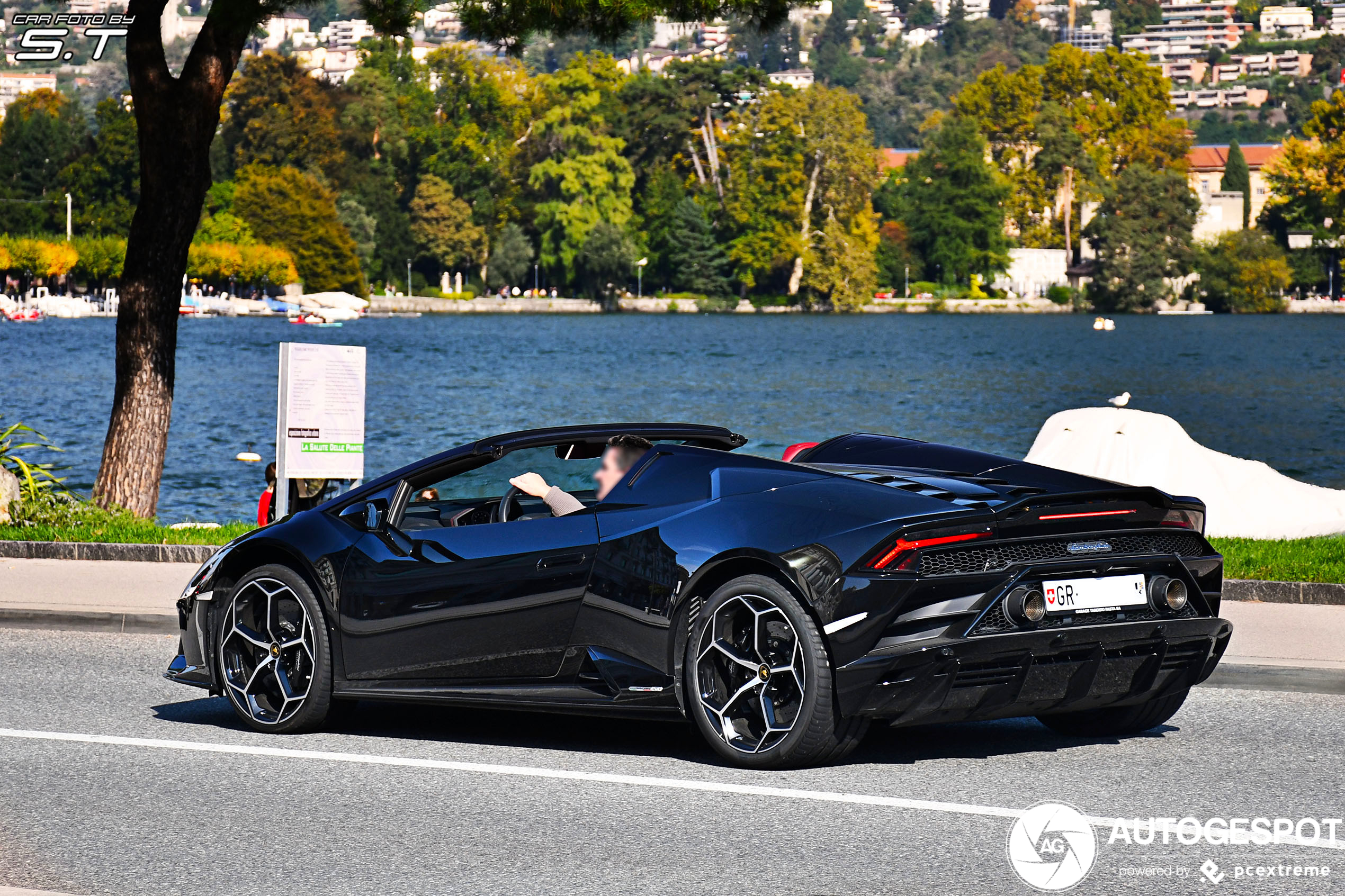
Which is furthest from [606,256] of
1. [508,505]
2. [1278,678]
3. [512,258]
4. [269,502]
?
[508,505]

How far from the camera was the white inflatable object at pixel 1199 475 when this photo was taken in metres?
17.5

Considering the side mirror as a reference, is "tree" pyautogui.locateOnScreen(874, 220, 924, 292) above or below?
above

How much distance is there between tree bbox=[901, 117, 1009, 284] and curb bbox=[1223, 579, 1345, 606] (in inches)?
6433

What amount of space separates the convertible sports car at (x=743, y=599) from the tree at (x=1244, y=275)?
555 feet

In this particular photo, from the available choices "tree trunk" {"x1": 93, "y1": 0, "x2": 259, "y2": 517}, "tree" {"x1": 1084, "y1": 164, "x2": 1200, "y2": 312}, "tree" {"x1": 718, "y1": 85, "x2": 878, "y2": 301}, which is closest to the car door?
"tree trunk" {"x1": 93, "y1": 0, "x2": 259, "y2": 517}

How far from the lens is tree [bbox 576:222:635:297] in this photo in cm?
15225

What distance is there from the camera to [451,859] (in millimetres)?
5688

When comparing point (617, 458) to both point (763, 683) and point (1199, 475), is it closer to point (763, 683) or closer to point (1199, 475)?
point (763, 683)

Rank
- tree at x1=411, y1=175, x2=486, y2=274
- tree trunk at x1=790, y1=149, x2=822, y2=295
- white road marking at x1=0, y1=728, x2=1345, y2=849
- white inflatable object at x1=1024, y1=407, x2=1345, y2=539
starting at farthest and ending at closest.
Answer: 1. tree at x1=411, y1=175, x2=486, y2=274
2. tree trunk at x1=790, y1=149, x2=822, y2=295
3. white inflatable object at x1=1024, y1=407, x2=1345, y2=539
4. white road marking at x1=0, y1=728, x2=1345, y2=849

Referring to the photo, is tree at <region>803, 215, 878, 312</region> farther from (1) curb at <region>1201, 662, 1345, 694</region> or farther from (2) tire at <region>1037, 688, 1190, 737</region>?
(2) tire at <region>1037, 688, 1190, 737</region>

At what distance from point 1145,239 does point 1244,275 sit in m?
13.4

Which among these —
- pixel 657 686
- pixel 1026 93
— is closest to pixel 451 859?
pixel 657 686

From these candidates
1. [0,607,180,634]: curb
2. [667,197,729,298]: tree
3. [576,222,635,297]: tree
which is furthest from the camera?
[667,197,729,298]: tree

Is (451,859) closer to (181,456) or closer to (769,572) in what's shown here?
(769,572)
